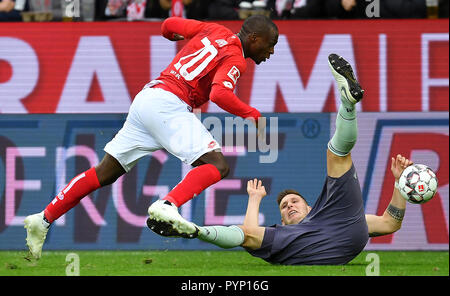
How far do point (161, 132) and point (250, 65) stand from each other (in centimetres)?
336

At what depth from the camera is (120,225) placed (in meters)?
9.98

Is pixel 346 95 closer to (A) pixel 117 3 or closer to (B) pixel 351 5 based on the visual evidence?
(B) pixel 351 5

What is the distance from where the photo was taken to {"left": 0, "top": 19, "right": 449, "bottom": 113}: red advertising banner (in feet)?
33.3

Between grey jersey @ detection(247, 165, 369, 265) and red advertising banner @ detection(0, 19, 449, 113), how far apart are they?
2598mm

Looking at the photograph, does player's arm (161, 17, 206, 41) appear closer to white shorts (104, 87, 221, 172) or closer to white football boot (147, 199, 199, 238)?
white shorts (104, 87, 221, 172)

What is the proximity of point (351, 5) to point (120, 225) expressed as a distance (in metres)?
3.11

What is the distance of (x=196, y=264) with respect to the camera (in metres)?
8.50

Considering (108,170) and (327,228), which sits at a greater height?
(108,170)

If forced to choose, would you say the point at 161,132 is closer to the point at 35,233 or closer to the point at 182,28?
the point at 182,28

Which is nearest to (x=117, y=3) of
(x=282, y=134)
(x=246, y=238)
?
(x=282, y=134)

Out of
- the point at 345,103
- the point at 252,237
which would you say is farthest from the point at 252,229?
the point at 345,103

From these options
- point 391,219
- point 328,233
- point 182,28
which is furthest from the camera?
point 391,219

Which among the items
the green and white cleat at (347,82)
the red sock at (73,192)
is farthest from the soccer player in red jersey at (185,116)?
the green and white cleat at (347,82)

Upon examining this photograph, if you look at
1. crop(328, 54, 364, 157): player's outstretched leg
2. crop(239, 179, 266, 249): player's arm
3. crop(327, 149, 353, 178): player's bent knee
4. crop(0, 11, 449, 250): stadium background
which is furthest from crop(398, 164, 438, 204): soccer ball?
crop(0, 11, 449, 250): stadium background
